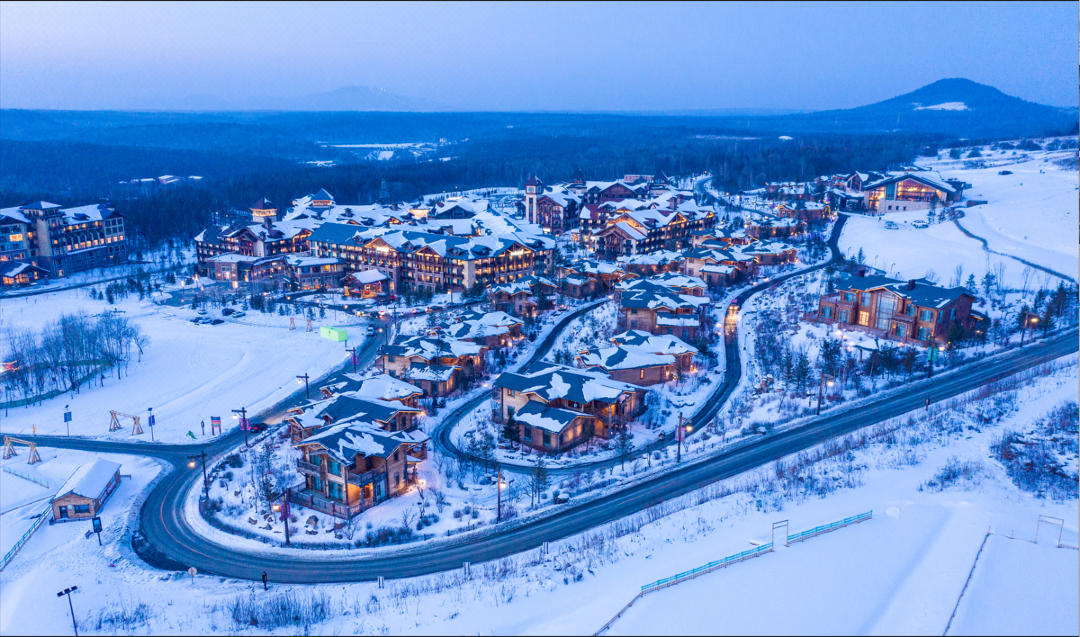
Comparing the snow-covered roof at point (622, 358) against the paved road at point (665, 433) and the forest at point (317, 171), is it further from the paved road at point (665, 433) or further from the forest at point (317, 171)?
the forest at point (317, 171)

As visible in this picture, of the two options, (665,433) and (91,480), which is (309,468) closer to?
(91,480)

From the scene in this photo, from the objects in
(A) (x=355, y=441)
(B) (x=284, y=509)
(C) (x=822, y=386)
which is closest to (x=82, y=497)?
(B) (x=284, y=509)

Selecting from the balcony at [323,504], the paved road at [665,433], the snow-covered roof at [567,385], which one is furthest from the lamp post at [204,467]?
the snow-covered roof at [567,385]

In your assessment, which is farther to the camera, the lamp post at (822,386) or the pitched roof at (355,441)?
the lamp post at (822,386)

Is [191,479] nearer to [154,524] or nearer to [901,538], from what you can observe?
[154,524]

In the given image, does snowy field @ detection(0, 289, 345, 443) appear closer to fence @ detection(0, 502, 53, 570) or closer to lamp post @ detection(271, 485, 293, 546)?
fence @ detection(0, 502, 53, 570)

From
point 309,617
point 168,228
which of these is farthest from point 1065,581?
point 168,228
